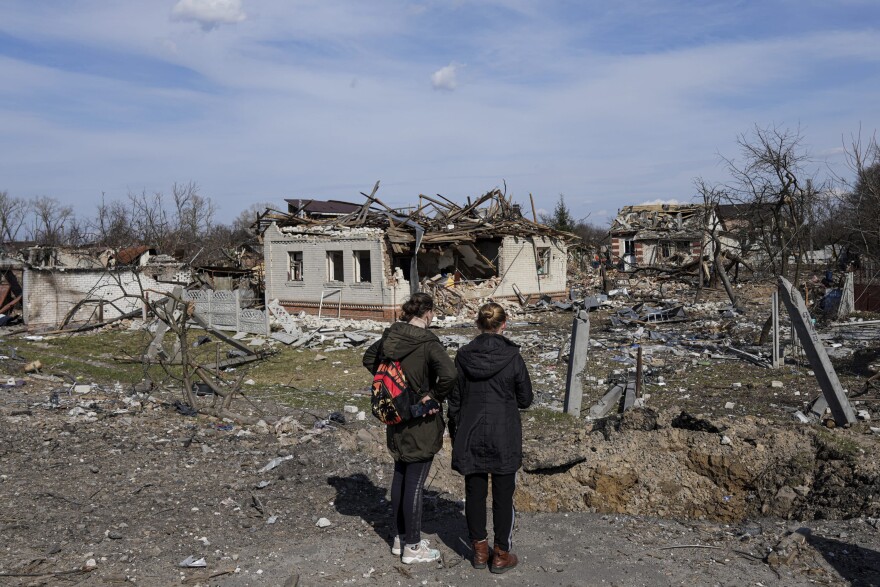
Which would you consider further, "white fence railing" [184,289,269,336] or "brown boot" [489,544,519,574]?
"white fence railing" [184,289,269,336]

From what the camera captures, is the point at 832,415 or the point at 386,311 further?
the point at 386,311

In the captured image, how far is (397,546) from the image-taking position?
415 cm

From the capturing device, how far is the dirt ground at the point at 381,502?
3920mm

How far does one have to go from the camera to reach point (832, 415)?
714 cm

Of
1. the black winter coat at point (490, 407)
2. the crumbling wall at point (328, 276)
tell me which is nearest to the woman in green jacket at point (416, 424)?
the black winter coat at point (490, 407)

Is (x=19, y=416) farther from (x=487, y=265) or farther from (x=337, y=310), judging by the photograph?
(x=487, y=265)

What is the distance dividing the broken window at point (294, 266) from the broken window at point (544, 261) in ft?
29.0

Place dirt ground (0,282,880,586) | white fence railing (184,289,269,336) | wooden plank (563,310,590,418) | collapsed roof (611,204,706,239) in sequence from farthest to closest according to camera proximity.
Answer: collapsed roof (611,204,706,239), white fence railing (184,289,269,336), wooden plank (563,310,590,418), dirt ground (0,282,880,586)

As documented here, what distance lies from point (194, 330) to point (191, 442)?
13.1 metres

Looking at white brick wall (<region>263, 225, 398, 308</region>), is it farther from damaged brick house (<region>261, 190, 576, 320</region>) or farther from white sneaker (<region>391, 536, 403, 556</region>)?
white sneaker (<region>391, 536, 403, 556</region>)

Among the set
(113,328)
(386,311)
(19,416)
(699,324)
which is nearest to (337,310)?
(386,311)

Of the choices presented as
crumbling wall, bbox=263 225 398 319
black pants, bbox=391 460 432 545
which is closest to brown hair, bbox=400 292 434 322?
black pants, bbox=391 460 432 545

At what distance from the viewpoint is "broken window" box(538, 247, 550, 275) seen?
25562 mm

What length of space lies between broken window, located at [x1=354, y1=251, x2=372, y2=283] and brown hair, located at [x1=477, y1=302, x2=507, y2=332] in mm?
17833
